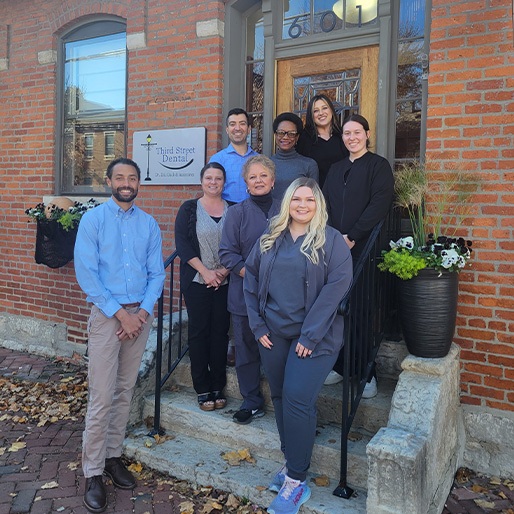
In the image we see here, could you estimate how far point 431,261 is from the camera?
3369 mm

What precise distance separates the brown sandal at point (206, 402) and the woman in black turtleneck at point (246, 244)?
26cm

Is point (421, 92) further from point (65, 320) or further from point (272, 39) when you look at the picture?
point (65, 320)

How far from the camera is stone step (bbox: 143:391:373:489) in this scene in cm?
321

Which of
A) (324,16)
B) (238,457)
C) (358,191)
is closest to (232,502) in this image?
(238,457)

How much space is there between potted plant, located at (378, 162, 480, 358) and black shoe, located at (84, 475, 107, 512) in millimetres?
2151

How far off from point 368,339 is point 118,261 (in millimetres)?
1728

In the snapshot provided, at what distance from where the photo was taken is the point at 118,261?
3.16m

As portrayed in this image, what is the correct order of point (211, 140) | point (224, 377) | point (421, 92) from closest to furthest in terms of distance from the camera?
point (224, 377), point (421, 92), point (211, 140)

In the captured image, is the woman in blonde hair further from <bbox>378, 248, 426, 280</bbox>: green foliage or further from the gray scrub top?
<bbox>378, 248, 426, 280</bbox>: green foliage

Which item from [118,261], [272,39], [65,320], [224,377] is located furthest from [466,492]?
[65,320]

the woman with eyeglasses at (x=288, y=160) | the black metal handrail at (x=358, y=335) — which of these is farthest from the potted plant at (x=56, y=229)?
the woman with eyeglasses at (x=288, y=160)

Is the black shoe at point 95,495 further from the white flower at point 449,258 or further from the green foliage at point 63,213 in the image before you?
the green foliage at point 63,213

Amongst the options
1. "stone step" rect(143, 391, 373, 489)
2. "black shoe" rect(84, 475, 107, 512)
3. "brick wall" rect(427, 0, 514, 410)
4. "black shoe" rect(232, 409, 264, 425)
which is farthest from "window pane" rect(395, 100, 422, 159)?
"black shoe" rect(84, 475, 107, 512)

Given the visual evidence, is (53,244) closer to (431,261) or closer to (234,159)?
(234,159)
